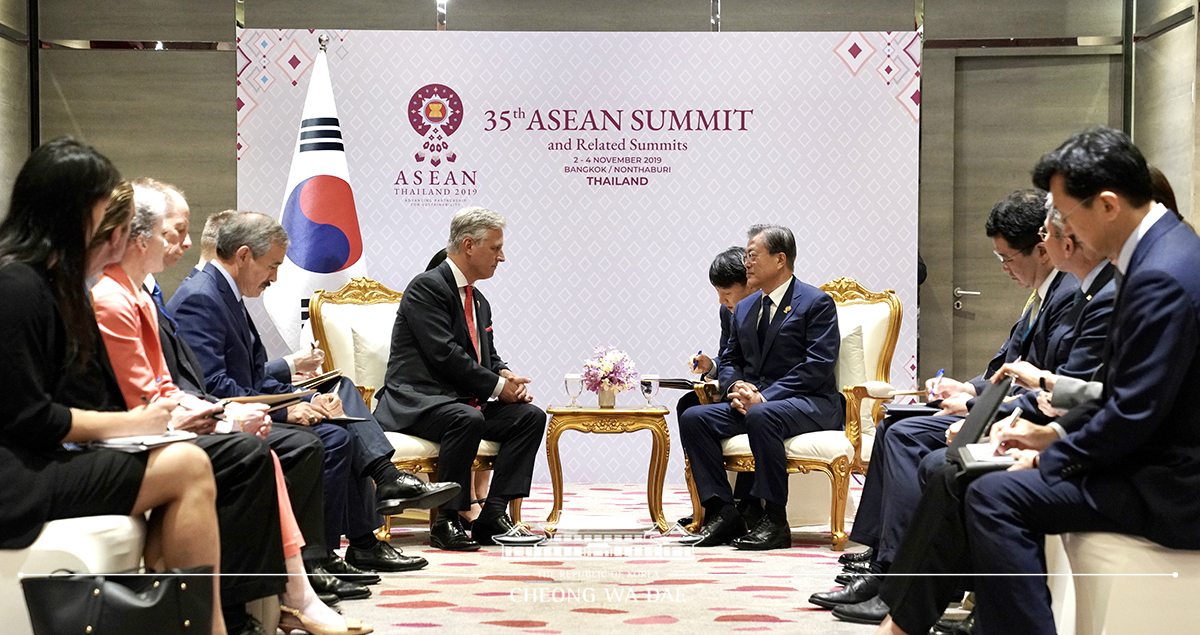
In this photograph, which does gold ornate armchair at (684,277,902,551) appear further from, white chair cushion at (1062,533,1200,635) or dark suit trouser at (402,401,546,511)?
white chair cushion at (1062,533,1200,635)

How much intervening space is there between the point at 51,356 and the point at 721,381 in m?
3.39

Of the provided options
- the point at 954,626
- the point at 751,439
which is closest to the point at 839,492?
the point at 751,439

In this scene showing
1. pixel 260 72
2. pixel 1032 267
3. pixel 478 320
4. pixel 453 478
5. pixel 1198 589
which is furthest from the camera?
pixel 260 72

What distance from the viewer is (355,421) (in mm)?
4004

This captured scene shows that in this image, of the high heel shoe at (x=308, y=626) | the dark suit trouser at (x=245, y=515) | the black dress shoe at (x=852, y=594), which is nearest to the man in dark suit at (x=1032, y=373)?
the black dress shoe at (x=852, y=594)

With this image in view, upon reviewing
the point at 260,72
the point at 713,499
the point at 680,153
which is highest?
the point at 260,72

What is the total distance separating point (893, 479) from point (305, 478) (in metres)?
1.87

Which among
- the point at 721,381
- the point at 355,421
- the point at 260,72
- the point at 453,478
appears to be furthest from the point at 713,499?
the point at 260,72

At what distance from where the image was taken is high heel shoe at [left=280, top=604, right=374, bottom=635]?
9.75 feet

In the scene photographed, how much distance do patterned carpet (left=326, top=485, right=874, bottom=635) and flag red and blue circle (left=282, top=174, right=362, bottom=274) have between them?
7.30 ft

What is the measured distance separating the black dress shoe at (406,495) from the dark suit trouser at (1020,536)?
2414 millimetres

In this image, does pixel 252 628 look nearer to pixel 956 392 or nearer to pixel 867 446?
pixel 956 392

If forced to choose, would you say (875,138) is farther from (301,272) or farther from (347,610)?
(347,610)

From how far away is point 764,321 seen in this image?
5.15 m
